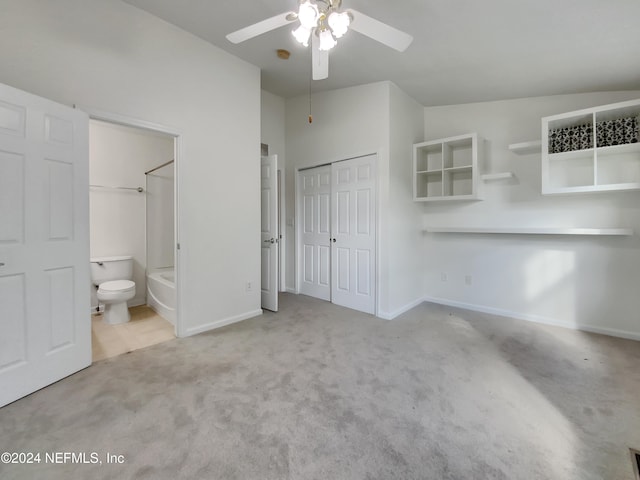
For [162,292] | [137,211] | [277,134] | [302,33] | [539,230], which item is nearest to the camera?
[302,33]

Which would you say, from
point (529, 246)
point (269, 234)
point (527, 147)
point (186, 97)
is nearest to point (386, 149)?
point (527, 147)

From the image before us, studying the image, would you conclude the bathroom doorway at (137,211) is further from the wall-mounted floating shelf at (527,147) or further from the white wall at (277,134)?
the wall-mounted floating shelf at (527,147)

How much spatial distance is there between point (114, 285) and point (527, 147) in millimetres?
4839

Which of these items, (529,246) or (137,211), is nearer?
(529,246)

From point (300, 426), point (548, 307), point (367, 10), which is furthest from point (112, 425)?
point (548, 307)

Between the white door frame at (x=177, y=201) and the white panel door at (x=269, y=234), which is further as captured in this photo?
the white panel door at (x=269, y=234)

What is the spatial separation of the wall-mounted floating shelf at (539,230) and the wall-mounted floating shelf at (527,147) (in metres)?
0.88

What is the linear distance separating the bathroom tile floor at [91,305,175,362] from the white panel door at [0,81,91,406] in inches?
14.1

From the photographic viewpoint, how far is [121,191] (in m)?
3.82

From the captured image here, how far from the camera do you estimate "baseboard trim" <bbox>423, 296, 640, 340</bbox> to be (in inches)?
110

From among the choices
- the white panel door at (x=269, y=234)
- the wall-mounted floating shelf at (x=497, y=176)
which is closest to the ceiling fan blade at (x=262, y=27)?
the white panel door at (x=269, y=234)

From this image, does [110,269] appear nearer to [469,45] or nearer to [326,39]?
[326,39]

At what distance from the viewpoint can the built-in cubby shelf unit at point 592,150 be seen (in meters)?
2.57

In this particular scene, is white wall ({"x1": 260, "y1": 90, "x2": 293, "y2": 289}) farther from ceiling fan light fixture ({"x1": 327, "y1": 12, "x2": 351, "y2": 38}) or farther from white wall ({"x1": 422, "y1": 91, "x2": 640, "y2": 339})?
ceiling fan light fixture ({"x1": 327, "y1": 12, "x2": 351, "y2": 38})
